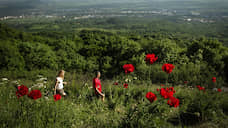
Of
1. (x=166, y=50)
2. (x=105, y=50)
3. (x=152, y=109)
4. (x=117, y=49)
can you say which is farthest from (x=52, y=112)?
(x=105, y=50)

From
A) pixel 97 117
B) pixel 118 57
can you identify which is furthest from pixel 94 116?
pixel 118 57

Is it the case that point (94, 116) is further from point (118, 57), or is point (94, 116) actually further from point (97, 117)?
point (118, 57)

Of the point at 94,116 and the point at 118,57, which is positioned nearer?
the point at 94,116

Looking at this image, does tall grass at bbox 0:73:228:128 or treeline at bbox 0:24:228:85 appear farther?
treeline at bbox 0:24:228:85

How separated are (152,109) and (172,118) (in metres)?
0.87

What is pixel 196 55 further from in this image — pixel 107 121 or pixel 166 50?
pixel 107 121

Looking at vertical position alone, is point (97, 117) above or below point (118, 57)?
above

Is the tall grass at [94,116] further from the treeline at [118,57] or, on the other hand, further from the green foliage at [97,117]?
the treeline at [118,57]

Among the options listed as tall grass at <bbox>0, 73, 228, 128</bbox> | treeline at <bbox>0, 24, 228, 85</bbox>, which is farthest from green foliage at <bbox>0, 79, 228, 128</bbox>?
treeline at <bbox>0, 24, 228, 85</bbox>

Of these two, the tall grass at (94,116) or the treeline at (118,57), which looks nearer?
the tall grass at (94,116)

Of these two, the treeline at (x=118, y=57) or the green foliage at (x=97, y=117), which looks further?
the treeline at (x=118, y=57)

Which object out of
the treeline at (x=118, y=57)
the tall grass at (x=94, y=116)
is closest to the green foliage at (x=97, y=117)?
the tall grass at (x=94, y=116)

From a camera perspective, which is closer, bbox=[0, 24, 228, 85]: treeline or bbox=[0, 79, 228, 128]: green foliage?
bbox=[0, 79, 228, 128]: green foliage

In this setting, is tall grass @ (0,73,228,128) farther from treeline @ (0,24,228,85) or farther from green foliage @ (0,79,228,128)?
treeline @ (0,24,228,85)
